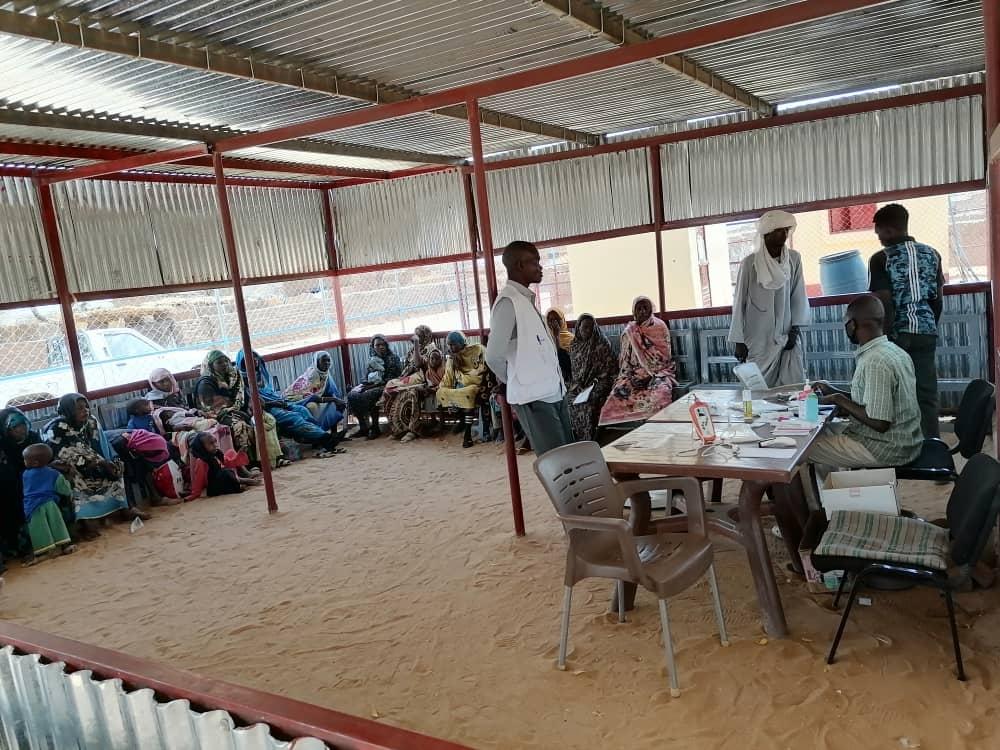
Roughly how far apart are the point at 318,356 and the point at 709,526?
7.13 meters

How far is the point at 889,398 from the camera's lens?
3900 millimetres

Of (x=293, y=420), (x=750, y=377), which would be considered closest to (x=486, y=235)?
(x=750, y=377)

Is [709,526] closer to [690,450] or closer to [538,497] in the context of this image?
→ [690,450]

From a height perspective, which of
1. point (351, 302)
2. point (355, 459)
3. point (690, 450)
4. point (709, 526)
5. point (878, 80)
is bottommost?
point (355, 459)

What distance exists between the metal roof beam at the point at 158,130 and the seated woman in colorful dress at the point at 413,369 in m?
2.23

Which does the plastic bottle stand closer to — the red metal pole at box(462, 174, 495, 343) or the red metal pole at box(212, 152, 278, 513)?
the red metal pole at box(212, 152, 278, 513)

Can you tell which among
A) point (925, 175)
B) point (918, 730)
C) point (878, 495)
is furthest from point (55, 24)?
point (925, 175)

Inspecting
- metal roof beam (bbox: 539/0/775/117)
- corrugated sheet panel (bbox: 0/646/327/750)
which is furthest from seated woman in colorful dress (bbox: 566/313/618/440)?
corrugated sheet panel (bbox: 0/646/327/750)

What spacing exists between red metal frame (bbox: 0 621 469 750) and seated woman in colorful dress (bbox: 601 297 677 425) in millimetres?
5759

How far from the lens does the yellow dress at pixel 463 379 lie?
342 inches

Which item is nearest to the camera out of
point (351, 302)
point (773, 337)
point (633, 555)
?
point (633, 555)

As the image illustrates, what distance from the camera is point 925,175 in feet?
25.0

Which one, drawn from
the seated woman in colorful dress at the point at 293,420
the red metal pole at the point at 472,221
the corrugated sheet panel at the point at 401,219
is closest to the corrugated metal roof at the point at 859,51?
the red metal pole at the point at 472,221

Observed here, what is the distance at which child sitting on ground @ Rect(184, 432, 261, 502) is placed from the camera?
759cm
